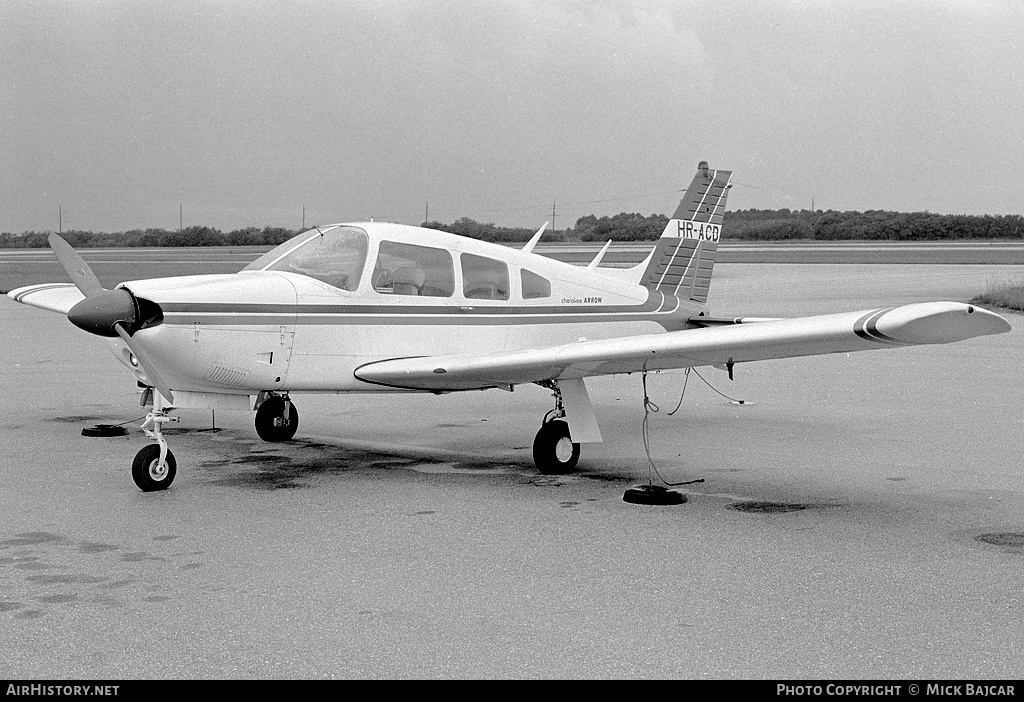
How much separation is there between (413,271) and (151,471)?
2.57 meters

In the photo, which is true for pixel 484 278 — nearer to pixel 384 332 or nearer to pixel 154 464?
pixel 384 332

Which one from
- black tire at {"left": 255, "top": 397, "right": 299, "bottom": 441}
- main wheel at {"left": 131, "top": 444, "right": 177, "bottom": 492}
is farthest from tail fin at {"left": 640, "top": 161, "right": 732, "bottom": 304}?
main wheel at {"left": 131, "top": 444, "right": 177, "bottom": 492}

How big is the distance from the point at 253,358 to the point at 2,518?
6.68 ft

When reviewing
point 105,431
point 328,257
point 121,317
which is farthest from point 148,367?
point 105,431

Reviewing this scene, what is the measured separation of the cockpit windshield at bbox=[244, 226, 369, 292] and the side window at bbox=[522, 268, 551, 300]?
5.09 feet

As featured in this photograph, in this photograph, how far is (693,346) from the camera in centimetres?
722

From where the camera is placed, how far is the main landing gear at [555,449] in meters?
8.27

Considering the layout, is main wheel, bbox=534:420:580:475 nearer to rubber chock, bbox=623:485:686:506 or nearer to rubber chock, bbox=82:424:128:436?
rubber chock, bbox=623:485:686:506

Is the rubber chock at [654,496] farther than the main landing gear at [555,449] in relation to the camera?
No

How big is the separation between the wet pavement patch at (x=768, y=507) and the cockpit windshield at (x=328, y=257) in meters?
3.35

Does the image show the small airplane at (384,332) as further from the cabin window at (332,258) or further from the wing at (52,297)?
the wing at (52,297)

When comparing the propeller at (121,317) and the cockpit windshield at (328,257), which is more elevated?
the cockpit windshield at (328,257)

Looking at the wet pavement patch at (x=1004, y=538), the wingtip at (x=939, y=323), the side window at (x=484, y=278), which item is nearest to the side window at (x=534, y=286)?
the side window at (x=484, y=278)

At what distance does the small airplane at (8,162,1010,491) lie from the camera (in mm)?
7391
